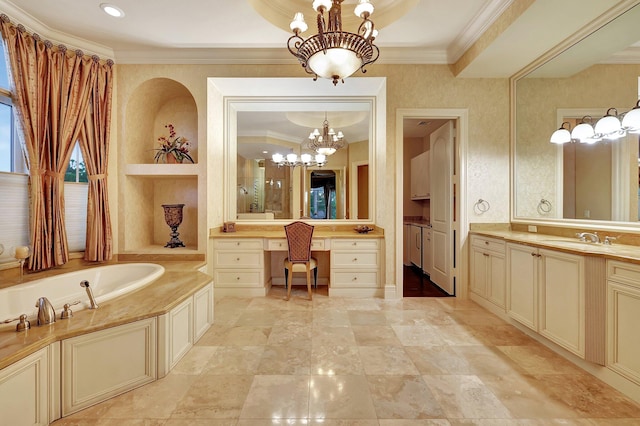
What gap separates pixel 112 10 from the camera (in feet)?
7.92

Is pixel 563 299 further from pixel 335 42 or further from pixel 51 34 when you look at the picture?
pixel 51 34

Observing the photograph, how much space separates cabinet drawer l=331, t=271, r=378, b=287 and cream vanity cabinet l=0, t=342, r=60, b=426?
8.27 ft

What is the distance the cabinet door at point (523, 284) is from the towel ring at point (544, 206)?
74cm

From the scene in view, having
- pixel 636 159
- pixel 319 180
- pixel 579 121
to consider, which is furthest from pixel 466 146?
pixel 319 180

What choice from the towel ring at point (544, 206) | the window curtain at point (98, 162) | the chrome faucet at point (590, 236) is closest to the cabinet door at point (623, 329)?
the chrome faucet at point (590, 236)

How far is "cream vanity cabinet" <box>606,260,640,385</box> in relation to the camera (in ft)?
4.99

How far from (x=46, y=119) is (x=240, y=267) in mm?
2431

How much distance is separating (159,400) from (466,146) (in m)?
3.84

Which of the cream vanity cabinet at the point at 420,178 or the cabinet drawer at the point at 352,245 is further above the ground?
the cream vanity cabinet at the point at 420,178

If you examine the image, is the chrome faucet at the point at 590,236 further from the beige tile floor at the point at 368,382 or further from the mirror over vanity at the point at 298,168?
the mirror over vanity at the point at 298,168

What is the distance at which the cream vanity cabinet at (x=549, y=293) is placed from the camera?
1825mm

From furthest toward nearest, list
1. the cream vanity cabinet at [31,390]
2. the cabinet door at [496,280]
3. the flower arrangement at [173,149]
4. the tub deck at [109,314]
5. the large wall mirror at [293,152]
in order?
the large wall mirror at [293,152] → the flower arrangement at [173,149] → the cabinet door at [496,280] → the tub deck at [109,314] → the cream vanity cabinet at [31,390]

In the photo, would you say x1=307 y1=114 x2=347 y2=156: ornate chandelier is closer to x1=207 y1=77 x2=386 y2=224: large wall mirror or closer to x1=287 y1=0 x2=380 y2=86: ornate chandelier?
x1=207 y1=77 x2=386 y2=224: large wall mirror

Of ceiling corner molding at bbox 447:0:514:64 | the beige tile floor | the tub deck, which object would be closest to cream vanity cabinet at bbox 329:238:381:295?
the beige tile floor
